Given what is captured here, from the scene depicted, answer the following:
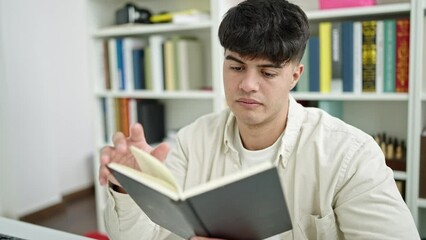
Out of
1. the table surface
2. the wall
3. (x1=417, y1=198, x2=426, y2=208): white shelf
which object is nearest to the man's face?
the table surface

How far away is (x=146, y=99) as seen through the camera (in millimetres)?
2295

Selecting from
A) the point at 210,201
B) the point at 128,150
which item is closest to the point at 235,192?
the point at 210,201

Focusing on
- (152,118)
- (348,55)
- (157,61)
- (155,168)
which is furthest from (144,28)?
(155,168)

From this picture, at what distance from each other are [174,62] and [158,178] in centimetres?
139

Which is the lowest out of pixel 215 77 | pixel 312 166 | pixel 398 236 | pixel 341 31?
pixel 398 236

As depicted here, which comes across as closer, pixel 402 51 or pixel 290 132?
pixel 290 132

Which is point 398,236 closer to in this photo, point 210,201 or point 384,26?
point 210,201

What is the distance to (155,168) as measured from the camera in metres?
0.74

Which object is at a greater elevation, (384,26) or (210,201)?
(384,26)

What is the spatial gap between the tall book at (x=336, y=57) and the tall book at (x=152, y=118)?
0.98m

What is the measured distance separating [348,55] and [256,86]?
778mm

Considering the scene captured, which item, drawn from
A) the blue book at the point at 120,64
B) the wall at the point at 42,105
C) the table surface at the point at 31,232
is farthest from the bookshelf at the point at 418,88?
the wall at the point at 42,105

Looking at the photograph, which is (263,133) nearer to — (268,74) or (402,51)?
(268,74)

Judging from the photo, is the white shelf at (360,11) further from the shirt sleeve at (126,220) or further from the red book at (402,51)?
the shirt sleeve at (126,220)
